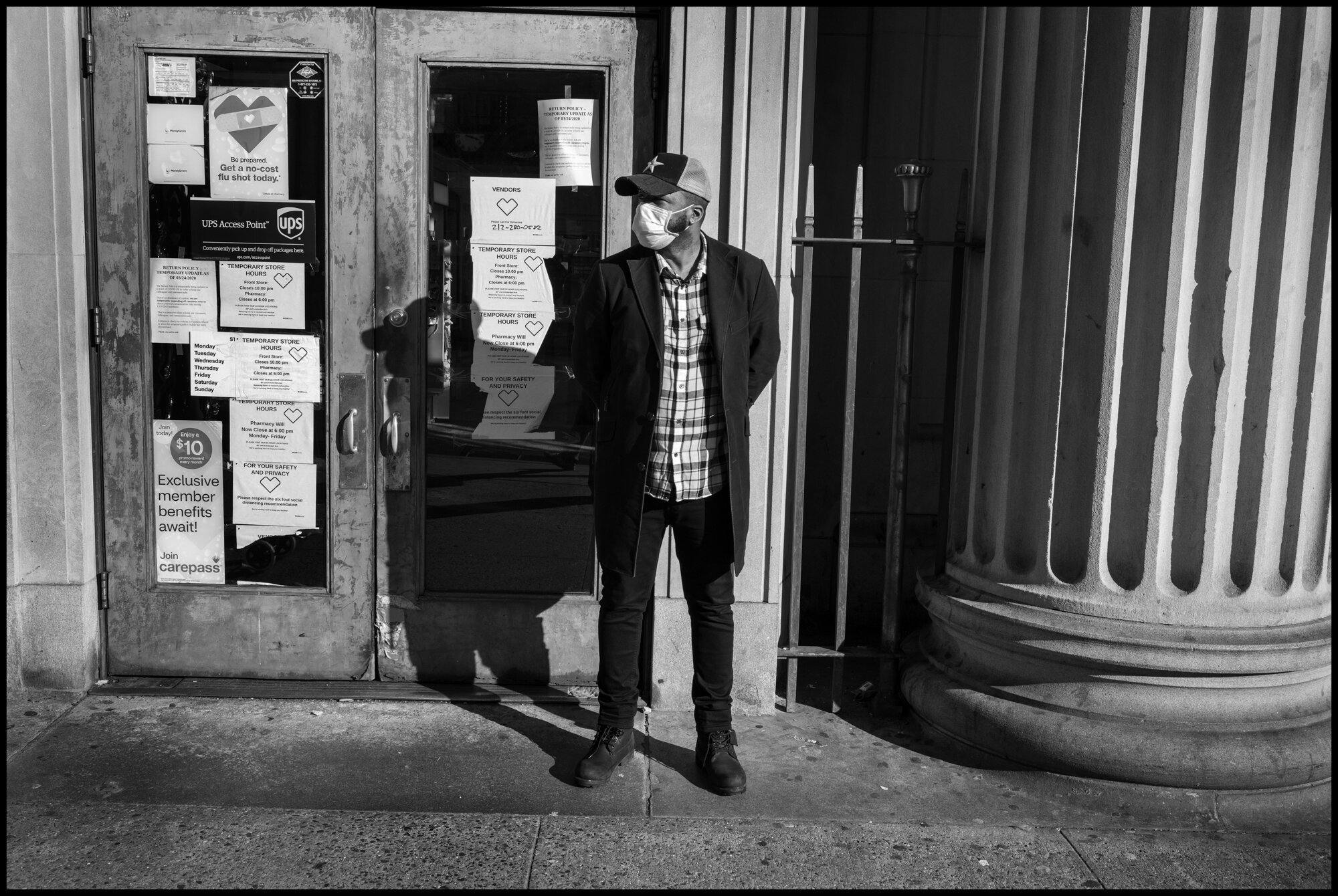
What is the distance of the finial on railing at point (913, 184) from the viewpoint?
4172 millimetres

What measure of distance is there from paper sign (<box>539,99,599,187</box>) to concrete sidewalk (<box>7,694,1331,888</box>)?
7.31ft

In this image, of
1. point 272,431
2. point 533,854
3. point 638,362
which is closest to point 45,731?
point 272,431

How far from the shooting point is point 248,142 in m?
4.42

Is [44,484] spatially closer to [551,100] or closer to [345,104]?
[345,104]

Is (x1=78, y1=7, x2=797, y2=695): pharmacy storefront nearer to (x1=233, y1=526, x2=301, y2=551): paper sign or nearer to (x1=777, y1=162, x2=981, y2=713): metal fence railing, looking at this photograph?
(x1=233, y1=526, x2=301, y2=551): paper sign

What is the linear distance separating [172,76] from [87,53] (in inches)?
13.2

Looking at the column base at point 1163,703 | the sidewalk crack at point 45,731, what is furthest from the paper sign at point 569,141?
the sidewalk crack at point 45,731

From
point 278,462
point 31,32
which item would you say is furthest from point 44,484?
point 31,32

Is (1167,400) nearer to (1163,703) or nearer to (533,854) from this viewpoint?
(1163,703)

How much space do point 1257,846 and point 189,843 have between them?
3.44m

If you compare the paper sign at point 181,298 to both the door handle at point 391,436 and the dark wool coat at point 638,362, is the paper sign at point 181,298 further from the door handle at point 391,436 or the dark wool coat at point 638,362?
the dark wool coat at point 638,362

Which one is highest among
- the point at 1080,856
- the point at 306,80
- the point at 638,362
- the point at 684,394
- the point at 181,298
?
the point at 306,80

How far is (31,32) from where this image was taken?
424cm

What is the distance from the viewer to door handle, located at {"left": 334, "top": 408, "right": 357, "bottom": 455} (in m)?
4.49
